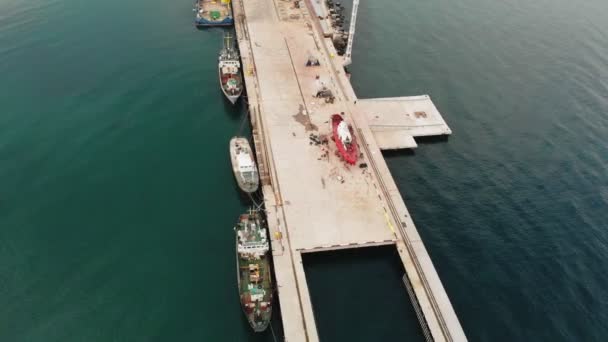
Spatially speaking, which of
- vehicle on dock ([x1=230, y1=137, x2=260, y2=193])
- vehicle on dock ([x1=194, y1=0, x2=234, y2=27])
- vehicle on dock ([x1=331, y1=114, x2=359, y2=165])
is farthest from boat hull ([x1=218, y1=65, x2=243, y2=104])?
vehicle on dock ([x1=194, y1=0, x2=234, y2=27])

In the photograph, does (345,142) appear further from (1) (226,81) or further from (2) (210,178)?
(1) (226,81)

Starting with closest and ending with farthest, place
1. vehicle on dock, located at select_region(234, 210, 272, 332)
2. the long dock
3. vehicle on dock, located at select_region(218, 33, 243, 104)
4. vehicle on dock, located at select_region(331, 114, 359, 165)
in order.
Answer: vehicle on dock, located at select_region(234, 210, 272, 332)
the long dock
vehicle on dock, located at select_region(331, 114, 359, 165)
vehicle on dock, located at select_region(218, 33, 243, 104)

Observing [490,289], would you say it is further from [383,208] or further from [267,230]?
[267,230]

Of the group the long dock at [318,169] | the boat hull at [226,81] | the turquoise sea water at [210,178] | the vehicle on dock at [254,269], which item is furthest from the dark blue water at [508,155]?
the boat hull at [226,81]

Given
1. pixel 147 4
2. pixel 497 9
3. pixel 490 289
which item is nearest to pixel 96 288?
pixel 490 289

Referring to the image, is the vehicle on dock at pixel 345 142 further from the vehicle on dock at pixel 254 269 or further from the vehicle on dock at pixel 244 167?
the vehicle on dock at pixel 254 269

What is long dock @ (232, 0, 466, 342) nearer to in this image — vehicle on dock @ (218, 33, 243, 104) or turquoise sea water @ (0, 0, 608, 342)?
vehicle on dock @ (218, 33, 243, 104)

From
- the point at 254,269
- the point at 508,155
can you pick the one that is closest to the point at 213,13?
the point at 254,269
